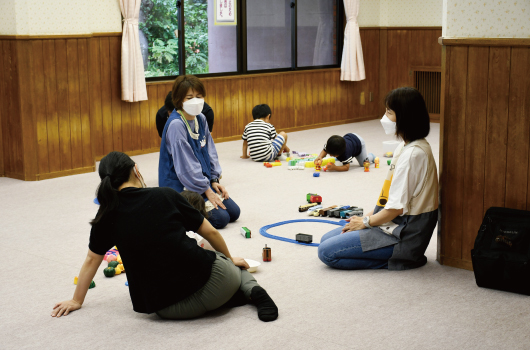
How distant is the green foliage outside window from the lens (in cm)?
771

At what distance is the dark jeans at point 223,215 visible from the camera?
14.9 feet

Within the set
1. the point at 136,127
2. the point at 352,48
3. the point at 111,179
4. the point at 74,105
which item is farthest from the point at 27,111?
the point at 352,48

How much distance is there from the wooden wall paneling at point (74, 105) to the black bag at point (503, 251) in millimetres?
4437

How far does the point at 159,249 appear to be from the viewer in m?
2.87

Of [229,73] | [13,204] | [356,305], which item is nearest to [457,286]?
[356,305]

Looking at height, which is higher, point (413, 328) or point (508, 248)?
point (508, 248)

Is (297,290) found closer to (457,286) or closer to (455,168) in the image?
(457,286)

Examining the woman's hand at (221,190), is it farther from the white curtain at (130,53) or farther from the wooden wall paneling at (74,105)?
the white curtain at (130,53)

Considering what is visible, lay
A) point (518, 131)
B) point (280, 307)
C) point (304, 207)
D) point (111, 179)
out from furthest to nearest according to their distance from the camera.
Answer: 1. point (304, 207)
2. point (518, 131)
3. point (280, 307)
4. point (111, 179)

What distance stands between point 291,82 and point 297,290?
6.25 m

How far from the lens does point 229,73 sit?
8609 mm

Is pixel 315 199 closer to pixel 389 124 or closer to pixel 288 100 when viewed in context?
pixel 389 124

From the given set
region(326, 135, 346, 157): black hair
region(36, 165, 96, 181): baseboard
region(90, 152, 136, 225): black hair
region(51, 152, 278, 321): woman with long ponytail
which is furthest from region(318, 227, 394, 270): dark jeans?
region(36, 165, 96, 181): baseboard

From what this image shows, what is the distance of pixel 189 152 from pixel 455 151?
178 cm
